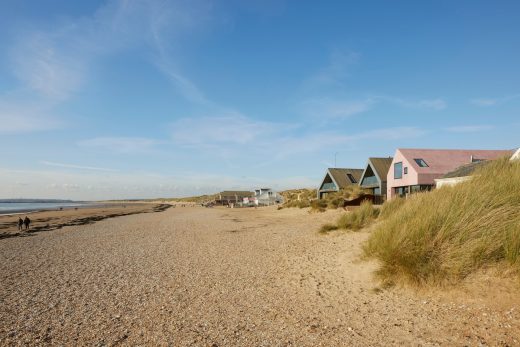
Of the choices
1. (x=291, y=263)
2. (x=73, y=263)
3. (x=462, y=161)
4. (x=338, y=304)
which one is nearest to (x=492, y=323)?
(x=338, y=304)

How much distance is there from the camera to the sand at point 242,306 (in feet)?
16.9

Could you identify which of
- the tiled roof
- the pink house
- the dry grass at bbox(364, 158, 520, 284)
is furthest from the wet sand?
the tiled roof

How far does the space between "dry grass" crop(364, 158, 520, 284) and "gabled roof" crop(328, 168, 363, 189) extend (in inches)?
1432

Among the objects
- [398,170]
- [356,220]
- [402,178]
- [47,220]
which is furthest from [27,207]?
[356,220]

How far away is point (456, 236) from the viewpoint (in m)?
6.51

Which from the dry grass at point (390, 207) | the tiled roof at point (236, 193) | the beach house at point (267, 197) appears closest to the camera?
the dry grass at point (390, 207)

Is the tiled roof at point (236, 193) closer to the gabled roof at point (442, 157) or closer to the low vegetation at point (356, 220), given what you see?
the gabled roof at point (442, 157)

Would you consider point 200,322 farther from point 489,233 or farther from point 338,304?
point 489,233

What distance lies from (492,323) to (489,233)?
1.94 meters

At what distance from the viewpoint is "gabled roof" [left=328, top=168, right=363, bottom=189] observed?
1725 inches

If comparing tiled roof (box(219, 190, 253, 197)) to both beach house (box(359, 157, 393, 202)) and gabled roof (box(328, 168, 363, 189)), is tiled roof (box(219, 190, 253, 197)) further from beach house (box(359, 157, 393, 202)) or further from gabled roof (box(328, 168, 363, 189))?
beach house (box(359, 157, 393, 202))

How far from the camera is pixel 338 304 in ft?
21.6

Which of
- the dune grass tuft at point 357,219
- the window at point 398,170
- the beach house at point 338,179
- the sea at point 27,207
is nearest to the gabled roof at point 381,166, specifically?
the window at point 398,170

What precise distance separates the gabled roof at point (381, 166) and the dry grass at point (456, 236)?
2969 centimetres
